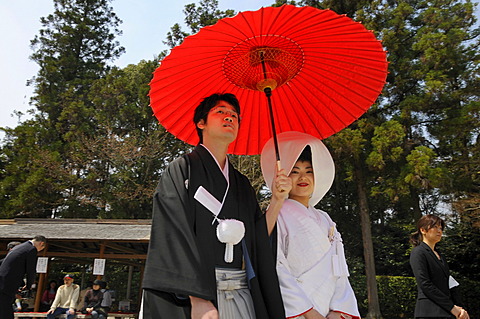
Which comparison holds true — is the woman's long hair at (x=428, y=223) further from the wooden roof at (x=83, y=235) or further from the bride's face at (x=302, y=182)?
the wooden roof at (x=83, y=235)

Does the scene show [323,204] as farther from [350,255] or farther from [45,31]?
[45,31]

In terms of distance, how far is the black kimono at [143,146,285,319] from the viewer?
5.27 feet

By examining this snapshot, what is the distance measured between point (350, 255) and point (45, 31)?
21.3m

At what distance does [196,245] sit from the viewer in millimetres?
1722

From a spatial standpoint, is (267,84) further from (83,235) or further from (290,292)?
(83,235)

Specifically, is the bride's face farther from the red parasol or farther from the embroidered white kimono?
the red parasol

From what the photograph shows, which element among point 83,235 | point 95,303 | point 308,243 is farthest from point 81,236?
point 308,243

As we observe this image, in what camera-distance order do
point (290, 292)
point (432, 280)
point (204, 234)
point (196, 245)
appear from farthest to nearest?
point (432, 280) < point (290, 292) < point (204, 234) < point (196, 245)

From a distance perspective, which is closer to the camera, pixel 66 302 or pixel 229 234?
pixel 229 234

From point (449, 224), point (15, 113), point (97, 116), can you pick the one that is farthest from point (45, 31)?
point (449, 224)

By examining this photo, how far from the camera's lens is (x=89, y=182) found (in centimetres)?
1778

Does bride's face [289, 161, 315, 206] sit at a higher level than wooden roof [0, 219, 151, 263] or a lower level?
higher

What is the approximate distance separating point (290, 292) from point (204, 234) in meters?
0.60

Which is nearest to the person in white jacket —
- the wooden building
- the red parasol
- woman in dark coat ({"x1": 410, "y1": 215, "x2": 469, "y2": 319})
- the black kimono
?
the wooden building
